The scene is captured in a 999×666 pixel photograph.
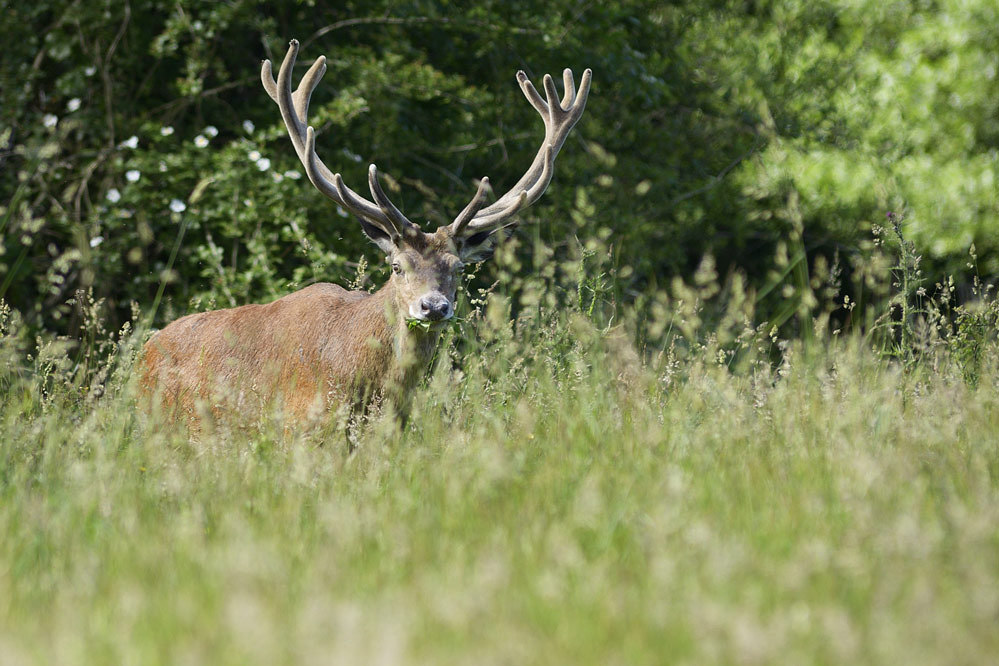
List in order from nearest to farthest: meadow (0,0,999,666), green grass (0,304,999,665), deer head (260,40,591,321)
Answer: green grass (0,304,999,665) < meadow (0,0,999,666) < deer head (260,40,591,321)

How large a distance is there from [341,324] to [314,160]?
807 mm

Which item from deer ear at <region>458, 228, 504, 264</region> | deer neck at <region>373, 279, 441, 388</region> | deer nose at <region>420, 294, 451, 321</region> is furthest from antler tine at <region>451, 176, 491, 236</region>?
deer nose at <region>420, 294, 451, 321</region>

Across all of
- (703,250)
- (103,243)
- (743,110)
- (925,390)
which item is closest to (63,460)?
(925,390)

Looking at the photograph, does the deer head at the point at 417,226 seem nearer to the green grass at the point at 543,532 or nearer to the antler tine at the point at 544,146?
the antler tine at the point at 544,146

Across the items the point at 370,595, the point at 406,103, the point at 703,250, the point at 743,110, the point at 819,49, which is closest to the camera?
the point at 370,595

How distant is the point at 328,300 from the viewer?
5906mm

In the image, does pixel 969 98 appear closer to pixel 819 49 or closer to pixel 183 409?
pixel 819 49

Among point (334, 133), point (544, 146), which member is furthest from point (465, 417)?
point (334, 133)

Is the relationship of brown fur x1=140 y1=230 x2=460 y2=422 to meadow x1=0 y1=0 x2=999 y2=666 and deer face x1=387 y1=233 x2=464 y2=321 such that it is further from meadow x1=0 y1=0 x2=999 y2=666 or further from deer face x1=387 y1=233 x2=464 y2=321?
meadow x1=0 y1=0 x2=999 y2=666

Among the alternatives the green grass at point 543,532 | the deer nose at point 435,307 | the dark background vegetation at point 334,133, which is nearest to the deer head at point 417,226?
the deer nose at point 435,307

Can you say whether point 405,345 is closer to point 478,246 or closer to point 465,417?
point 478,246

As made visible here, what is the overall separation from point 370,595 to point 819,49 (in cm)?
1307

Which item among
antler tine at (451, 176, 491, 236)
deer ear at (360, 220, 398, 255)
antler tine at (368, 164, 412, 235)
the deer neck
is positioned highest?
antler tine at (451, 176, 491, 236)

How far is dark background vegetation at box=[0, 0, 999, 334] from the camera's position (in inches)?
333
